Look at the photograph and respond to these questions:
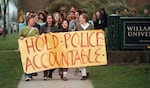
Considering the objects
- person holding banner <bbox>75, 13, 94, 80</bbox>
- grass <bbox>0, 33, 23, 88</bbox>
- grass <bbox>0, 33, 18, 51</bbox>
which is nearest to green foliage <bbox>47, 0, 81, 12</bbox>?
grass <bbox>0, 33, 18, 51</bbox>

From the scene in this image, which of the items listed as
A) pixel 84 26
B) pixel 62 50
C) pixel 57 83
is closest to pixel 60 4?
pixel 84 26

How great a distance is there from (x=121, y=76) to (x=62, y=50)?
70.6 inches

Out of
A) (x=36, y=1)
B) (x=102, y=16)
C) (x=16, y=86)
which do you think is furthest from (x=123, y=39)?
(x=36, y=1)

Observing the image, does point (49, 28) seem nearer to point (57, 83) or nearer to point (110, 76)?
point (57, 83)

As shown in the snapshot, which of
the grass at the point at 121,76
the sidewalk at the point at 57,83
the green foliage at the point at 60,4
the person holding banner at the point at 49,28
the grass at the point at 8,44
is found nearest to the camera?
the sidewalk at the point at 57,83

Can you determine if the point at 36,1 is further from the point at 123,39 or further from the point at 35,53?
the point at 35,53

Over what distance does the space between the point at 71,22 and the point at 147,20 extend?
3.44 meters

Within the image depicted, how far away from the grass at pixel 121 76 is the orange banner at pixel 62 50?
629 mm

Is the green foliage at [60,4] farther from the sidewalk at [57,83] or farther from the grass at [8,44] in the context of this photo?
the sidewalk at [57,83]

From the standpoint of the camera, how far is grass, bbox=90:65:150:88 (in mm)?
12703

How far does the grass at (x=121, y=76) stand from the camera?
12.7m

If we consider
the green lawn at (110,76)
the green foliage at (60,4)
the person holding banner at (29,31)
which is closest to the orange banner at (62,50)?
the person holding banner at (29,31)

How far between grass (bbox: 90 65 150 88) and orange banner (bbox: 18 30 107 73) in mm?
629

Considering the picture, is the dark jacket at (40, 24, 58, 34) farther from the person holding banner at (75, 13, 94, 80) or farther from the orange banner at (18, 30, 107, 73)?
the person holding banner at (75, 13, 94, 80)
